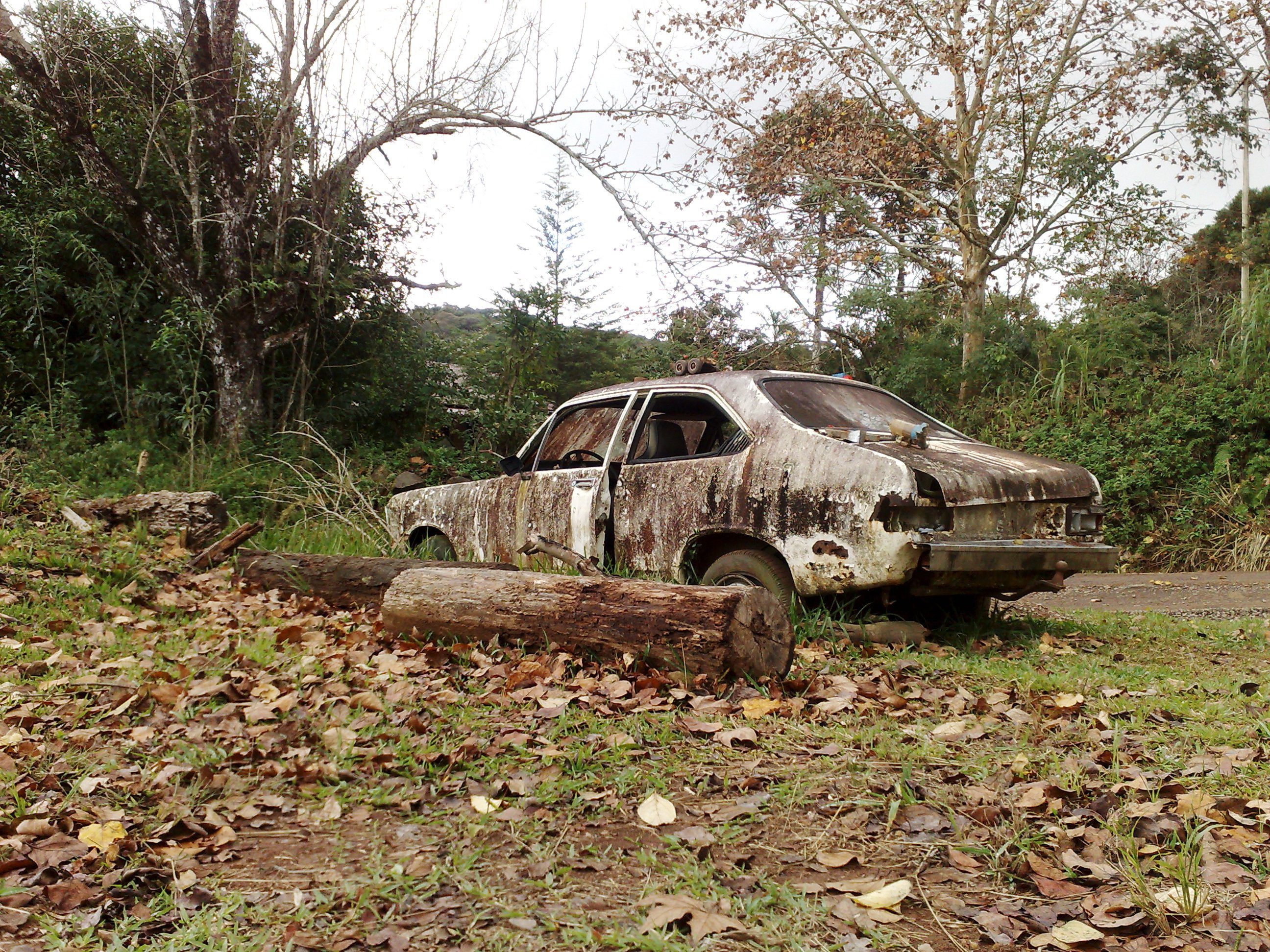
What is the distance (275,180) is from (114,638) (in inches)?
326

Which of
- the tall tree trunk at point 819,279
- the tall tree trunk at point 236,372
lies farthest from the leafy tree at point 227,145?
the tall tree trunk at point 819,279

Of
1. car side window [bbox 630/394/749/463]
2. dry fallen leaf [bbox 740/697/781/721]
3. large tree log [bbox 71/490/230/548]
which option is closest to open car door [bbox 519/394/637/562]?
car side window [bbox 630/394/749/463]

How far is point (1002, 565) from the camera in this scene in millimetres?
4617

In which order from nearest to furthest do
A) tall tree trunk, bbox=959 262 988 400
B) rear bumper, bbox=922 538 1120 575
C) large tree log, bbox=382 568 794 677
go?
large tree log, bbox=382 568 794 677 < rear bumper, bbox=922 538 1120 575 < tall tree trunk, bbox=959 262 988 400

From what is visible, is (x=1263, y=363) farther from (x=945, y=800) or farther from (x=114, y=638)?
(x=114, y=638)

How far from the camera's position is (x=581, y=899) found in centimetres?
230

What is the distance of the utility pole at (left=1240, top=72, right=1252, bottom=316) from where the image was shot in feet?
39.3

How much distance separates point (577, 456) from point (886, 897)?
4.20m

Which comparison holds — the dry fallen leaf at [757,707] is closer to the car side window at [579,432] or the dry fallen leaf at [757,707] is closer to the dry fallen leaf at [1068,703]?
the dry fallen leaf at [1068,703]

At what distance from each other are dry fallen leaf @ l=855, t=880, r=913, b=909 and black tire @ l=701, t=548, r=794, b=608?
2451mm

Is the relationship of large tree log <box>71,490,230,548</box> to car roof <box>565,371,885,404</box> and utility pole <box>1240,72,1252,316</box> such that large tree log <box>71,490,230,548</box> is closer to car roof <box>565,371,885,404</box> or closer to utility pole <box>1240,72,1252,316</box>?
car roof <box>565,371,885,404</box>

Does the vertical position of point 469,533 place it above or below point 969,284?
below

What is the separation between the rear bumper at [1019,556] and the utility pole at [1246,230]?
7.44 meters

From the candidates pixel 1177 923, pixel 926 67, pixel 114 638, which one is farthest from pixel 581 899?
pixel 926 67
